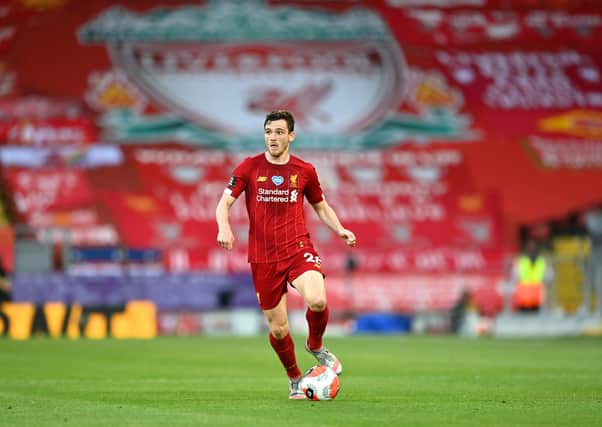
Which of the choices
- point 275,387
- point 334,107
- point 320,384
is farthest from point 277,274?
point 334,107

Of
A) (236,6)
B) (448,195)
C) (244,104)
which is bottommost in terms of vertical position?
(448,195)

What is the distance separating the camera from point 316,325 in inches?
344

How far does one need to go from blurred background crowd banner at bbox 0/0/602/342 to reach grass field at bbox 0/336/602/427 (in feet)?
42.8

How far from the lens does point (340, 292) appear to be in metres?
28.5

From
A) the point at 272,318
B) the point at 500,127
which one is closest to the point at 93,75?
the point at 500,127

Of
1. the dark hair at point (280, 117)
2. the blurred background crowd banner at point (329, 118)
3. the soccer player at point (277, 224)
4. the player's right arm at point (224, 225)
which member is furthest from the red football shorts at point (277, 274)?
the blurred background crowd banner at point (329, 118)

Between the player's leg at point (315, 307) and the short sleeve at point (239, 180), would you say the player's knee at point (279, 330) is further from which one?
the short sleeve at point (239, 180)

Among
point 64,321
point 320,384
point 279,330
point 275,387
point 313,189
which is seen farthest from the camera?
point 64,321

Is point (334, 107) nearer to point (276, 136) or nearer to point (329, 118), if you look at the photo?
point (329, 118)

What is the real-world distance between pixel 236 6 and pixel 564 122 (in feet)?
29.0

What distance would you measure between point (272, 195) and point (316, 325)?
91cm

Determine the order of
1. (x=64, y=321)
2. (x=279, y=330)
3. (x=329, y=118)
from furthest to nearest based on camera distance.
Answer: (x=329, y=118) → (x=64, y=321) → (x=279, y=330)

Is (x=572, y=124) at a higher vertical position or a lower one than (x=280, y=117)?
higher

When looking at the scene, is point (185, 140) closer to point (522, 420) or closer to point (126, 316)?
point (126, 316)
